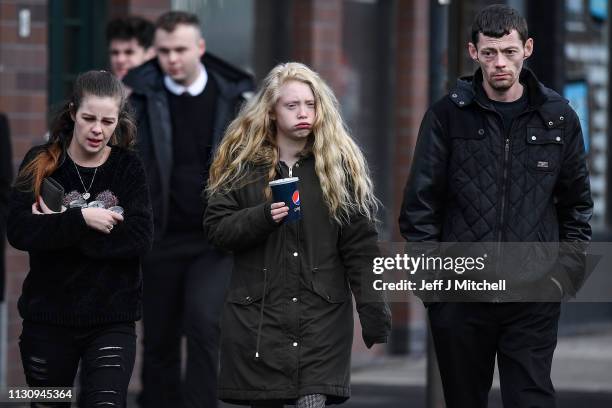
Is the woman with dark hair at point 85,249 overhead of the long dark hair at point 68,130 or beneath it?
beneath

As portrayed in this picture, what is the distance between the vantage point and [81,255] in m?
6.44

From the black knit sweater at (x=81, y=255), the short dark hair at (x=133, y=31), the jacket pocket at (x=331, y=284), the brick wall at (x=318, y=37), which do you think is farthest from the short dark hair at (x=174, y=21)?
the brick wall at (x=318, y=37)

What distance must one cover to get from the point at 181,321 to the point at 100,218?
234cm

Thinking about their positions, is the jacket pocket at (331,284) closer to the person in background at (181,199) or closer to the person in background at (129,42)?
the person in background at (181,199)

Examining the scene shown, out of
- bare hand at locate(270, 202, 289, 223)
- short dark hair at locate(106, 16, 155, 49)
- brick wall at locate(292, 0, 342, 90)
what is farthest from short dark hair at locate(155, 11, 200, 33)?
brick wall at locate(292, 0, 342, 90)

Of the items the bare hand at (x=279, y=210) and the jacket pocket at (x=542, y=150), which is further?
the jacket pocket at (x=542, y=150)

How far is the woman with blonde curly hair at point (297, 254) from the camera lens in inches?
253

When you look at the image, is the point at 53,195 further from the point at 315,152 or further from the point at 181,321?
the point at 181,321

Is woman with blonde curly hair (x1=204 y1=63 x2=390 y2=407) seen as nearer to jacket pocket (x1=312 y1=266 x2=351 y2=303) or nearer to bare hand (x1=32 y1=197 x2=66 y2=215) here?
jacket pocket (x1=312 y1=266 x2=351 y2=303)

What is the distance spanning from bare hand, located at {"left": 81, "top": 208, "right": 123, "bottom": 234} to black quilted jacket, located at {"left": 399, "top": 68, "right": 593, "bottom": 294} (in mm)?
1114

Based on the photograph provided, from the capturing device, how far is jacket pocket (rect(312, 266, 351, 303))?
254 inches

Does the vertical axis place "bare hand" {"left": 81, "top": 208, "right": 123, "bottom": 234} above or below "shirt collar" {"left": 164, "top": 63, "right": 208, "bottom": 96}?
below

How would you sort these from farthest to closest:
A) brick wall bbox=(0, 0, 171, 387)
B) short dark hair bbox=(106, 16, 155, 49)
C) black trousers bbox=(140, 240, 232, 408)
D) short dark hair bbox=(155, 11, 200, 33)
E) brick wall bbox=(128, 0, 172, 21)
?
brick wall bbox=(128, 0, 172, 21)
brick wall bbox=(0, 0, 171, 387)
short dark hair bbox=(106, 16, 155, 49)
short dark hair bbox=(155, 11, 200, 33)
black trousers bbox=(140, 240, 232, 408)

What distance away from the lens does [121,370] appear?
21.2 ft
